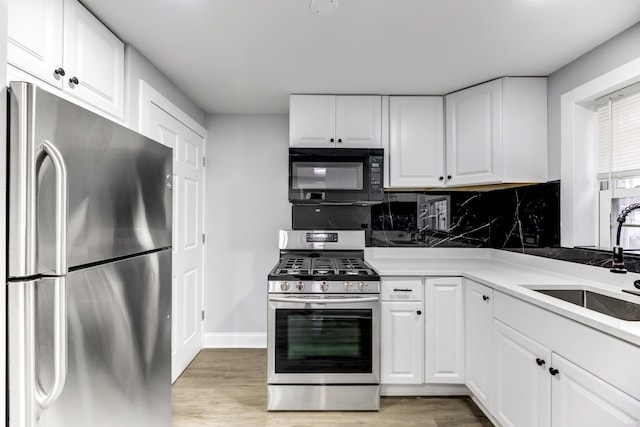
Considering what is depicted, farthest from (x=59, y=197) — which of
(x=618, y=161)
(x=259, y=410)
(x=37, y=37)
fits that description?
(x=618, y=161)

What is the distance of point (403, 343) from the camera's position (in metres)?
2.38

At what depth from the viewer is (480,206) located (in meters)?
3.01

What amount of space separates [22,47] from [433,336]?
260 centimetres

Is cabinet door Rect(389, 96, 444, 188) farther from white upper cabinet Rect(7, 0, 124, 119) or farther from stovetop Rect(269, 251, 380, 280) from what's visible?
white upper cabinet Rect(7, 0, 124, 119)

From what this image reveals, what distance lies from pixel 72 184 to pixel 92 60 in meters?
1.14

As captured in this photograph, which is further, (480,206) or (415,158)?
(480,206)

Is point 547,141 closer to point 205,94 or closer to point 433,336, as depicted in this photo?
point 433,336

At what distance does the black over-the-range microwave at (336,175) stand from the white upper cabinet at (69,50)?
123cm

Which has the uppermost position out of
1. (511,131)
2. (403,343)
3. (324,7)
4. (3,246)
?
(324,7)

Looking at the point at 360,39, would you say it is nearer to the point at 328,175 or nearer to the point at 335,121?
the point at 335,121

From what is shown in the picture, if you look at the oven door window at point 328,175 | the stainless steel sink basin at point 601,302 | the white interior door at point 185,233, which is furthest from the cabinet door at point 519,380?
the white interior door at point 185,233

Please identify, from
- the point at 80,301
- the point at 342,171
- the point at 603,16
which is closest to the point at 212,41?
the point at 342,171

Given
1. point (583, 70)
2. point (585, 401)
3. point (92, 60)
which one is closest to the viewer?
point (585, 401)

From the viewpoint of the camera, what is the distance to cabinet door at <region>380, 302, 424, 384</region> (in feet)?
7.77
